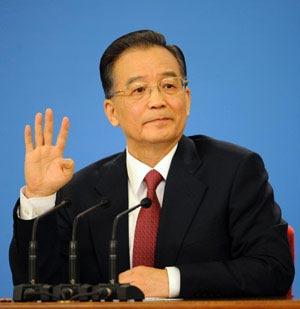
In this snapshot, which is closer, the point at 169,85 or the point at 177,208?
the point at 177,208

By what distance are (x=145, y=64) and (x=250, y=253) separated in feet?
2.68

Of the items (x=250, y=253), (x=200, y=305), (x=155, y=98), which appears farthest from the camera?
(x=155, y=98)

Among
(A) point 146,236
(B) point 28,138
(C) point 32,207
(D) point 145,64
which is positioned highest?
(D) point 145,64

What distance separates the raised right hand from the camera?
9.43 ft

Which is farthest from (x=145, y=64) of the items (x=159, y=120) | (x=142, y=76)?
(x=159, y=120)

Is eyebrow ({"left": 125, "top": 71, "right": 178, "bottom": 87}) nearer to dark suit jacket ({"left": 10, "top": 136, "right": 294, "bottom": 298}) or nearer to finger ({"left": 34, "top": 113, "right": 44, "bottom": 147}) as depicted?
dark suit jacket ({"left": 10, "top": 136, "right": 294, "bottom": 298})

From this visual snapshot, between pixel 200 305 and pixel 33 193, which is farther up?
pixel 33 193

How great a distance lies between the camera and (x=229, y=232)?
115 inches

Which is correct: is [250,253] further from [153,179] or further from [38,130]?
[38,130]

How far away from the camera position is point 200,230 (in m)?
2.92

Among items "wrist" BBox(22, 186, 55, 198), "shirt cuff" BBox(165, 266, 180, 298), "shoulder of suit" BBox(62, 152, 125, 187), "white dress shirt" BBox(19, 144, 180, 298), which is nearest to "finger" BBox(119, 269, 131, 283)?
"shirt cuff" BBox(165, 266, 180, 298)

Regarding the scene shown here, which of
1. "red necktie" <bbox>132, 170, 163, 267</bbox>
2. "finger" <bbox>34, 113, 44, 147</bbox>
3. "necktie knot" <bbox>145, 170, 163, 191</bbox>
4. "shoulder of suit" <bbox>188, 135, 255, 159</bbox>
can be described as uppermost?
"finger" <bbox>34, 113, 44, 147</bbox>

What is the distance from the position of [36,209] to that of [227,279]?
2.29 ft

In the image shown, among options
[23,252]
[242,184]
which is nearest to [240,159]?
[242,184]
